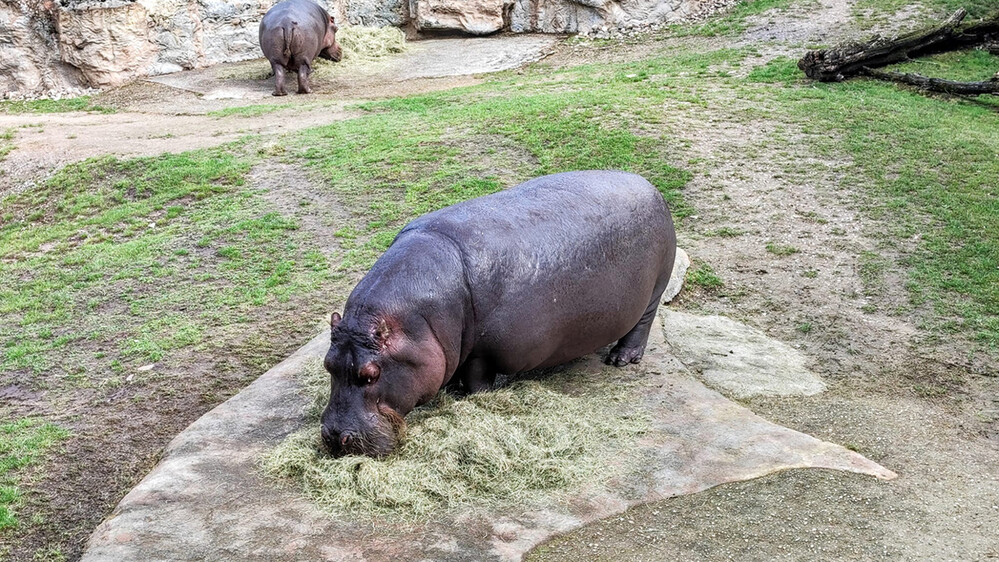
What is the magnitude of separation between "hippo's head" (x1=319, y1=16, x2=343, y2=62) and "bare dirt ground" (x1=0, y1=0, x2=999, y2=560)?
5083 mm

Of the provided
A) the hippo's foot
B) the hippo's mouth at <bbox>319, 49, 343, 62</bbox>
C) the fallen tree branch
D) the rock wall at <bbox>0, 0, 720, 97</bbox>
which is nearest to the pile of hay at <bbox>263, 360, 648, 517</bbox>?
the hippo's foot

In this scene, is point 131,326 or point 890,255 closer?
point 131,326

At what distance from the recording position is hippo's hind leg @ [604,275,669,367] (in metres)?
5.86

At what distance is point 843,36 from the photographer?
1559cm

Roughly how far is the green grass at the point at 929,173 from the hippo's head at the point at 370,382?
4.39m

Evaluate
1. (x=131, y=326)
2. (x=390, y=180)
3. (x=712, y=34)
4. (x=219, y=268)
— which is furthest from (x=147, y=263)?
(x=712, y=34)

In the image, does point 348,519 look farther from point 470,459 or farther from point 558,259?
point 558,259

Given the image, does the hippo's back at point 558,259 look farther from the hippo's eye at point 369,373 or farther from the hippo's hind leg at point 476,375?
the hippo's eye at point 369,373

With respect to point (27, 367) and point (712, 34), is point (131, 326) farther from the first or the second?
point (712, 34)

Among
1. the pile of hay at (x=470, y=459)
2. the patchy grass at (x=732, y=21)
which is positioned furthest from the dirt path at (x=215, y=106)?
the pile of hay at (x=470, y=459)

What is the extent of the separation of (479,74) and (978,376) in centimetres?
1208

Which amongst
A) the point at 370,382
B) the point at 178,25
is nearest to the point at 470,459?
the point at 370,382

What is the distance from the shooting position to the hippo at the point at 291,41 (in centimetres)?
1605

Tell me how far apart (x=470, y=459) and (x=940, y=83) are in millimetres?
11099
